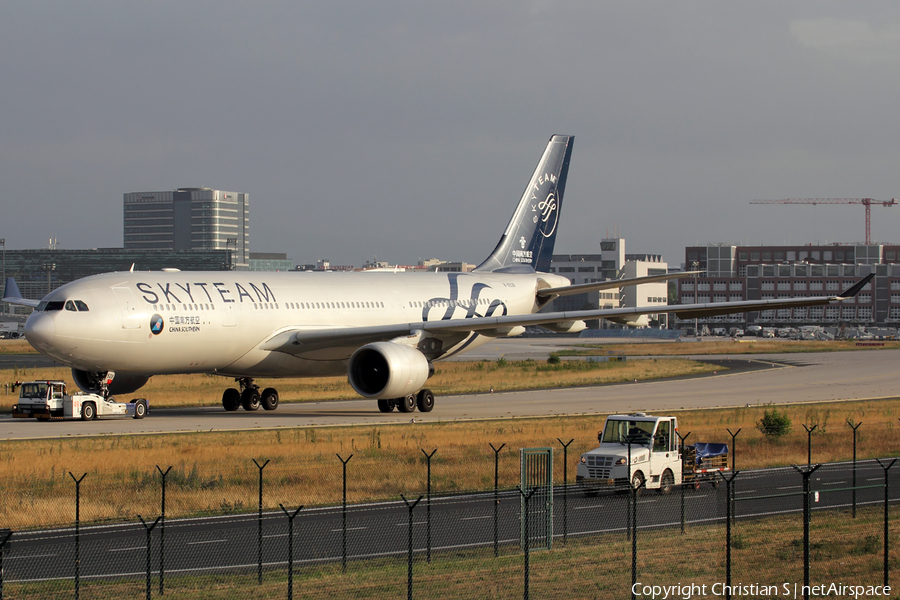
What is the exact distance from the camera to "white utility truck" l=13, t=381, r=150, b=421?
1644 inches

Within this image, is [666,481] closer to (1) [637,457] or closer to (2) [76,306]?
(1) [637,457]

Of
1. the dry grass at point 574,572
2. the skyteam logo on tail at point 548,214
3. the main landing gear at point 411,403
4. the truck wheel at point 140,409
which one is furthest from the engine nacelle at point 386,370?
the dry grass at point 574,572

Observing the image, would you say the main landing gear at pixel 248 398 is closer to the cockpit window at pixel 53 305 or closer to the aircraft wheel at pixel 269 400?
the aircraft wheel at pixel 269 400

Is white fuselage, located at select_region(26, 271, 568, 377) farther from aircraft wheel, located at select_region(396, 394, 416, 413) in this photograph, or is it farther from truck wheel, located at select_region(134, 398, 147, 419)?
aircraft wheel, located at select_region(396, 394, 416, 413)

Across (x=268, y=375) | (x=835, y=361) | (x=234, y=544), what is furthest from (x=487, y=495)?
(x=835, y=361)

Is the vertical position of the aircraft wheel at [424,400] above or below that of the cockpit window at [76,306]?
below

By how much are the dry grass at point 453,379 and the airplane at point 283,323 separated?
7116 millimetres

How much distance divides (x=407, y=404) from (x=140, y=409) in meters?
10.9

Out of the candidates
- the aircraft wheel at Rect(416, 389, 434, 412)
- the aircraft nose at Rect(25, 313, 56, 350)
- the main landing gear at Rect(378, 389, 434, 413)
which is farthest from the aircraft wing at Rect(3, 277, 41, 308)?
the aircraft wheel at Rect(416, 389, 434, 412)

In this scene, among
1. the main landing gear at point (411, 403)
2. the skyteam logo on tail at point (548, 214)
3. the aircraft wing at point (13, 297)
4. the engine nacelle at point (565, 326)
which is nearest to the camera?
the main landing gear at point (411, 403)

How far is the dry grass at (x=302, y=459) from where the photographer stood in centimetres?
2573

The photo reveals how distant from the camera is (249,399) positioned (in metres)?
46.9
